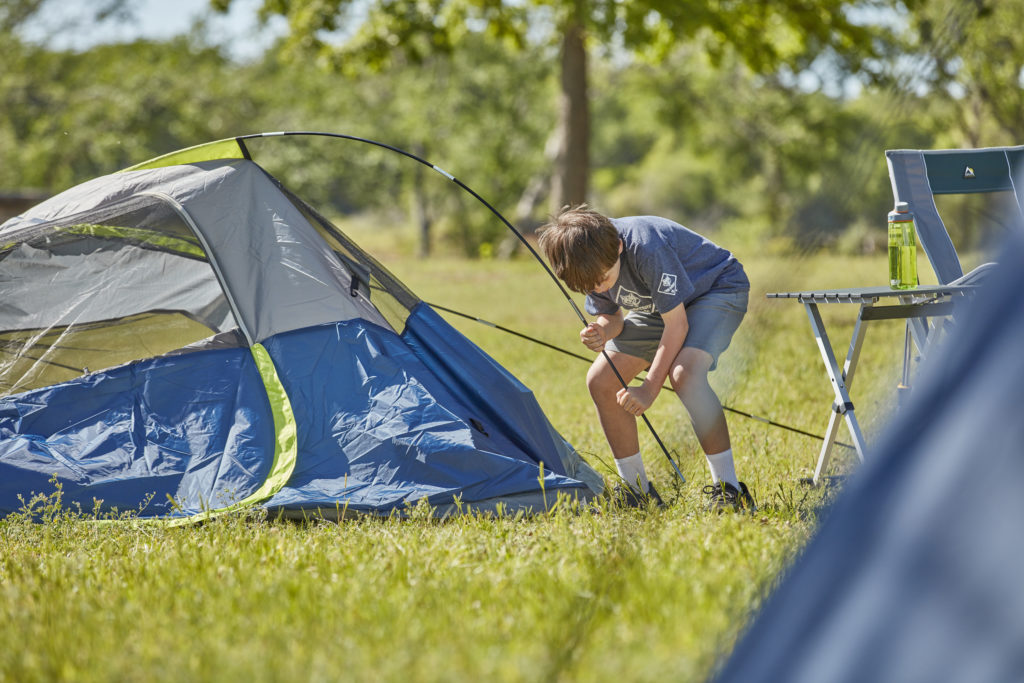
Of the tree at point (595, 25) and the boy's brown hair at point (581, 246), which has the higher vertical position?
the tree at point (595, 25)

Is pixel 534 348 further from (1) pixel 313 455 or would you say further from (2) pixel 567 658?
(2) pixel 567 658

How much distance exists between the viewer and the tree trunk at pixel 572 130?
15.5 metres

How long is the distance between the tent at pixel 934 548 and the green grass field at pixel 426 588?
0.34 metres

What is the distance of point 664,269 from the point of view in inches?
128

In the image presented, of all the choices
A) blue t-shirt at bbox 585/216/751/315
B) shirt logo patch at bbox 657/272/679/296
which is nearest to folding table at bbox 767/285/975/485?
blue t-shirt at bbox 585/216/751/315

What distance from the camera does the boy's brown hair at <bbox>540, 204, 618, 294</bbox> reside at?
323 centimetres

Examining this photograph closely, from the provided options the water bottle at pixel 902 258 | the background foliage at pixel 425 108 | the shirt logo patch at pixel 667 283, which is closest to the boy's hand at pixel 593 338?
the shirt logo patch at pixel 667 283

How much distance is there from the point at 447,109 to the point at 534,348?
2019 cm

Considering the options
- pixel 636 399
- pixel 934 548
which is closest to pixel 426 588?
pixel 636 399

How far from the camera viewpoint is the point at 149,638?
7.02ft

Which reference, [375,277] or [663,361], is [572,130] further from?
[663,361]

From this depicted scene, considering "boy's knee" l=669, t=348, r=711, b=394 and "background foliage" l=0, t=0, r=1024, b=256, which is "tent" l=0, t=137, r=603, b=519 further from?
"background foliage" l=0, t=0, r=1024, b=256

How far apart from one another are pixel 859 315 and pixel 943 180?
966mm

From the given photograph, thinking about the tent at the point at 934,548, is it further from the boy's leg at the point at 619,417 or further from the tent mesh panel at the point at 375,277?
the tent mesh panel at the point at 375,277
